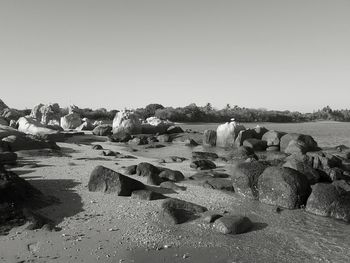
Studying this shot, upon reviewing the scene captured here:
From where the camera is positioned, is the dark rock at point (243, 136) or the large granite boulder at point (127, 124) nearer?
the dark rock at point (243, 136)

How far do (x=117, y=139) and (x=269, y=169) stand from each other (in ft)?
85.9

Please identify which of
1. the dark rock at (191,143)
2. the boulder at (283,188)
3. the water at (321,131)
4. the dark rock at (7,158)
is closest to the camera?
the boulder at (283,188)

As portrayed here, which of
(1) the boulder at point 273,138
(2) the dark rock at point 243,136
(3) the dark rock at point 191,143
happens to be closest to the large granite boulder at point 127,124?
(3) the dark rock at point 191,143

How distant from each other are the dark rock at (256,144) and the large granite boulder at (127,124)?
18.9 meters

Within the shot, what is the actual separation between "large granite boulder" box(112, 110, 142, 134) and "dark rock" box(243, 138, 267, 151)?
18.9 metres

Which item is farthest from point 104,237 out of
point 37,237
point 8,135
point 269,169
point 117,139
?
point 117,139

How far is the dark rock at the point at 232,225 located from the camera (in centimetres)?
962

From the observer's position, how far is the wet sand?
26.9ft

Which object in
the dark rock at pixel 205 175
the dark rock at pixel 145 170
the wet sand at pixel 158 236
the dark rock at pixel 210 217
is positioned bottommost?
the wet sand at pixel 158 236

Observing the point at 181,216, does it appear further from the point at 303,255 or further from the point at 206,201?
the point at 303,255

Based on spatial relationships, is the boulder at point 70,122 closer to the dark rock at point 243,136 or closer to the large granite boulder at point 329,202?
the dark rock at point 243,136

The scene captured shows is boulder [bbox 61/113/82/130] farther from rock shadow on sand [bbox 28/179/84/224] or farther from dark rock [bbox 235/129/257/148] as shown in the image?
rock shadow on sand [bbox 28/179/84/224]

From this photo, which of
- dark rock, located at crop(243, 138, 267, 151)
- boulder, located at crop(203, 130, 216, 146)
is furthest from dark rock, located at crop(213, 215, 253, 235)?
boulder, located at crop(203, 130, 216, 146)

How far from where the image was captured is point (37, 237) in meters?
8.98
